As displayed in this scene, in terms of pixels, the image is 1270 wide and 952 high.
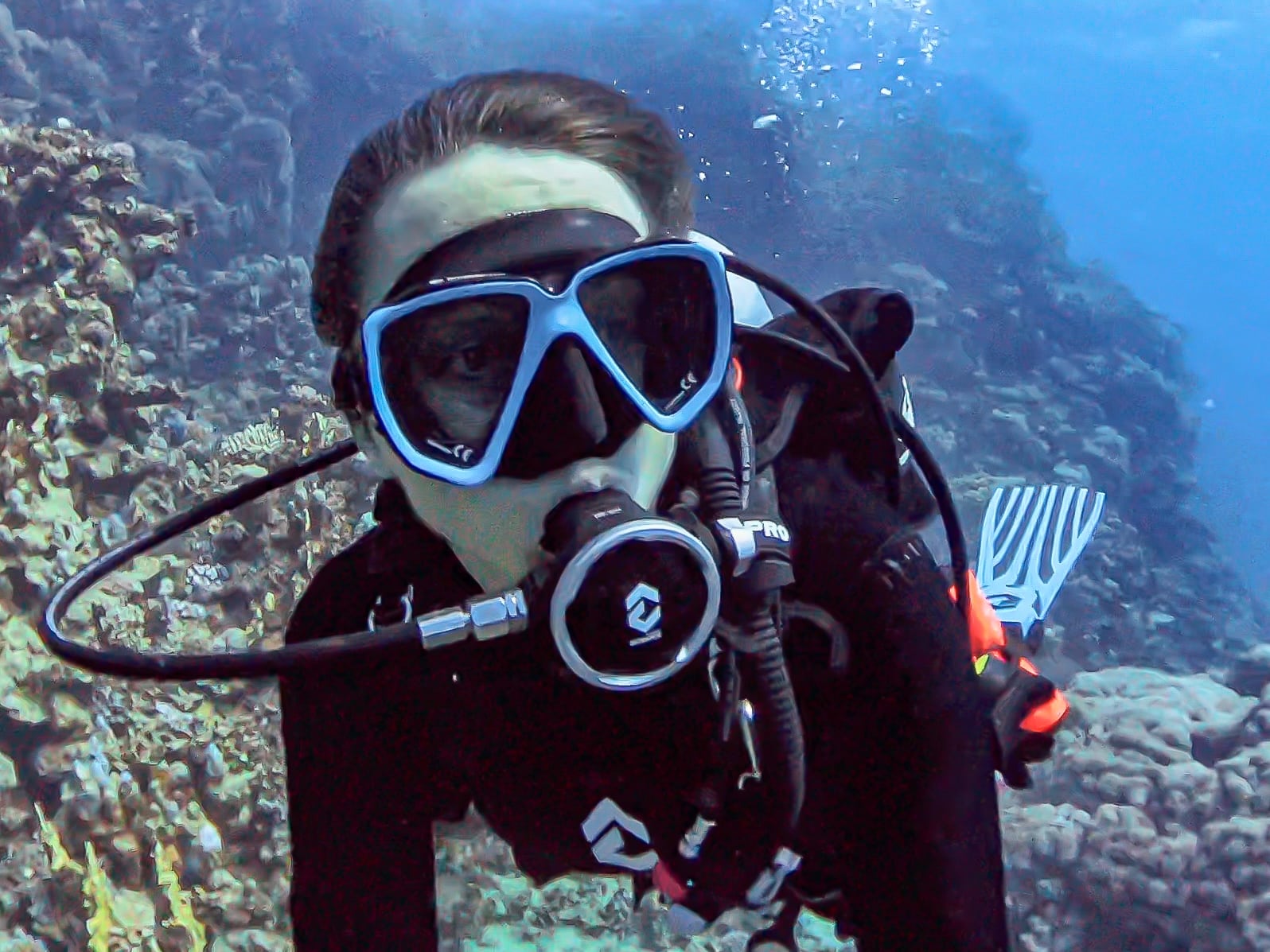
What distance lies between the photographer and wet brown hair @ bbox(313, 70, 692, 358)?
4.29 feet

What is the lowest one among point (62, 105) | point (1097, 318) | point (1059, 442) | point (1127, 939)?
point (1127, 939)

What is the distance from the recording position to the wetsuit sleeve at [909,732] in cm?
138

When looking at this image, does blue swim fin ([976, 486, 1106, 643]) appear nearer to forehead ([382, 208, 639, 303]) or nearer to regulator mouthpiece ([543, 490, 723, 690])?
regulator mouthpiece ([543, 490, 723, 690])

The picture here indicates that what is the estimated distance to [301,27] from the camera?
47.8 feet

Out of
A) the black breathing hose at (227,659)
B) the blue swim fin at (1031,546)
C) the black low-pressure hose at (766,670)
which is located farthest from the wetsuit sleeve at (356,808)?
the blue swim fin at (1031,546)

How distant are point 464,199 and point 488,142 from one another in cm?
12

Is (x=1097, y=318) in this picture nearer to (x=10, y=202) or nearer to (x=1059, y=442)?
(x=1059, y=442)

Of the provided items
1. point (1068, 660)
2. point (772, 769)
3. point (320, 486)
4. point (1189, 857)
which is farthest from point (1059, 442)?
point (772, 769)

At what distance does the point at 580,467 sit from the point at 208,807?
12.5ft

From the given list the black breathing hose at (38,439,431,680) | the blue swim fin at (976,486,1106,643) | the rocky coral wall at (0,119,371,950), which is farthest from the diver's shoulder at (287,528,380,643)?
the rocky coral wall at (0,119,371,950)

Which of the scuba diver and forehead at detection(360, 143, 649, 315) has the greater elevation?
forehead at detection(360, 143, 649, 315)

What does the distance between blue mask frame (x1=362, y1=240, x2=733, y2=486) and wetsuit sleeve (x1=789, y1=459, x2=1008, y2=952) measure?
0.41 m

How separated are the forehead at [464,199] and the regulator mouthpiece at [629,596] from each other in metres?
0.45

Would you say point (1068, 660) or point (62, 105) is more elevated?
point (62, 105)
